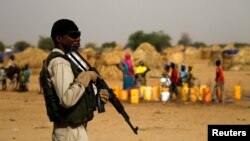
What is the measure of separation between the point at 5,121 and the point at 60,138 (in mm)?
6444

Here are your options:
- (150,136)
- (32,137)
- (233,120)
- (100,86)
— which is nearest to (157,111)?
(233,120)

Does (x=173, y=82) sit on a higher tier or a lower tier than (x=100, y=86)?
lower

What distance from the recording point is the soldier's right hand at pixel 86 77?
3268 millimetres

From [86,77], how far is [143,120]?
6.25 meters

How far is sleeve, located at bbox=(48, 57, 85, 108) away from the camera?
319 cm

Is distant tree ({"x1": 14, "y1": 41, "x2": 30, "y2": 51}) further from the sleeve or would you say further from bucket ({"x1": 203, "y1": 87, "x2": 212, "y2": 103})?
the sleeve

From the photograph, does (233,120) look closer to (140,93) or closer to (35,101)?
(140,93)

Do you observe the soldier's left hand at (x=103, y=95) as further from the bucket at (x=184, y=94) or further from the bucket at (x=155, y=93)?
the bucket at (x=155, y=93)

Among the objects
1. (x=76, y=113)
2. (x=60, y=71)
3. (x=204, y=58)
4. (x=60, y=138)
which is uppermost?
(x=60, y=71)

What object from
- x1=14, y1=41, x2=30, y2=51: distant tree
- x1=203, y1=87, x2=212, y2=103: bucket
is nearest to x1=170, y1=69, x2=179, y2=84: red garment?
x1=203, y1=87, x2=212, y2=103: bucket

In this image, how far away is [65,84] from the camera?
322 centimetres

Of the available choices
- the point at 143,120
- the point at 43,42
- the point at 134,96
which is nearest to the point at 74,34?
the point at 143,120

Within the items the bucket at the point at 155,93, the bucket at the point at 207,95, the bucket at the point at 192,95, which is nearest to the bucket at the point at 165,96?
the bucket at the point at 155,93

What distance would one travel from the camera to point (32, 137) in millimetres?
7621
